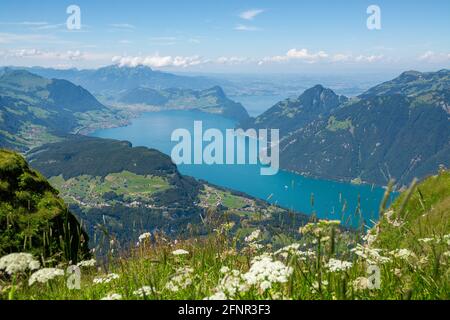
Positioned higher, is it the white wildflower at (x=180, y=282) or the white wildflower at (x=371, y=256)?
the white wildflower at (x=371, y=256)

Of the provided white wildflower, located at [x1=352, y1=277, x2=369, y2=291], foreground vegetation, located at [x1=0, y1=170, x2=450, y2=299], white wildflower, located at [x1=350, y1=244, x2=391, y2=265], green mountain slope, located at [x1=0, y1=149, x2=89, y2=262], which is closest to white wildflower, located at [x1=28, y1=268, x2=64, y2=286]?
foreground vegetation, located at [x1=0, y1=170, x2=450, y2=299]

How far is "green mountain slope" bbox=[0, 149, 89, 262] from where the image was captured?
1048 centimetres

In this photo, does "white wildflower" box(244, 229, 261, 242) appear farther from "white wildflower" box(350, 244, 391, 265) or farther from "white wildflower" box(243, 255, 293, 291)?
"white wildflower" box(243, 255, 293, 291)

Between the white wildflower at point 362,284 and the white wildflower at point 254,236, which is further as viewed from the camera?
the white wildflower at point 254,236

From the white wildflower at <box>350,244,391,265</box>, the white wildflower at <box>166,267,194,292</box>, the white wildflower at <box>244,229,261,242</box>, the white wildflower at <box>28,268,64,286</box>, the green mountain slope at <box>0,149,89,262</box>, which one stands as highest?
the white wildflower at <box>28,268,64,286</box>

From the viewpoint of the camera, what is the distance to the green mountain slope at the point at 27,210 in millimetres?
10484

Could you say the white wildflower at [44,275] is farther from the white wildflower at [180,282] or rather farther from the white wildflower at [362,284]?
the white wildflower at [362,284]

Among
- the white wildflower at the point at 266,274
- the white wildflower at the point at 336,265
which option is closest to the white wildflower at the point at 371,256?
the white wildflower at the point at 336,265

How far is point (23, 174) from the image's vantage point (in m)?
12.7

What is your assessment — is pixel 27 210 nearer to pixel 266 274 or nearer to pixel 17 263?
pixel 17 263

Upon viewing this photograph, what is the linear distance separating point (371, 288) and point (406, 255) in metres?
1.05
